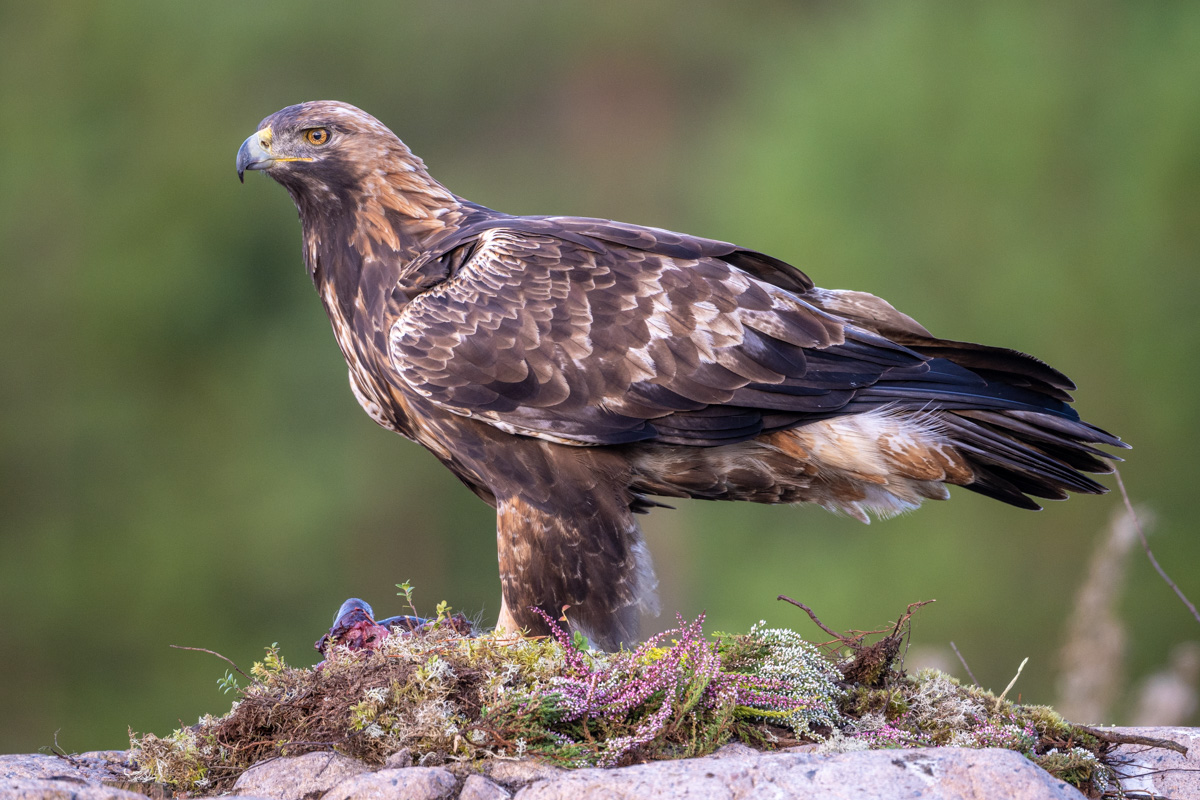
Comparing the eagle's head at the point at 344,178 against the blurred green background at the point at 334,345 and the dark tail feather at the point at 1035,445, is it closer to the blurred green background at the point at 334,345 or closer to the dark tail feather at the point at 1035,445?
the dark tail feather at the point at 1035,445

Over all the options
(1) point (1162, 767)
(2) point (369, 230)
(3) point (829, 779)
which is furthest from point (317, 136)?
(1) point (1162, 767)

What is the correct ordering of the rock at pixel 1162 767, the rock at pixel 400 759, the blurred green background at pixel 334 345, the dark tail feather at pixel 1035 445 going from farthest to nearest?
the blurred green background at pixel 334 345
the dark tail feather at pixel 1035 445
the rock at pixel 1162 767
the rock at pixel 400 759

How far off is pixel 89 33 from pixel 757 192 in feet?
32.4

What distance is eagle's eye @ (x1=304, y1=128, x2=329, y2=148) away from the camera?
6.09 metres

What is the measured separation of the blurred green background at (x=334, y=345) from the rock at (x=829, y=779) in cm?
902

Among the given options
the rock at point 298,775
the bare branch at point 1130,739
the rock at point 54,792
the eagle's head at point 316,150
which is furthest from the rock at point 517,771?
the eagle's head at point 316,150

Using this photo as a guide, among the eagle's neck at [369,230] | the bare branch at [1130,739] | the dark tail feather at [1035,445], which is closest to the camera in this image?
the bare branch at [1130,739]

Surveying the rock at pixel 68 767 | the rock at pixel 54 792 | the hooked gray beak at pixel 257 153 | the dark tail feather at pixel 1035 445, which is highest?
the hooked gray beak at pixel 257 153

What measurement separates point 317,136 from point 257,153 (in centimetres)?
29

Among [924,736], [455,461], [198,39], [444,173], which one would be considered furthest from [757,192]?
[924,736]

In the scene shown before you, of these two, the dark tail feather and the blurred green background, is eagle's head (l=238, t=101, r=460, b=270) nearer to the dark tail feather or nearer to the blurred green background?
the dark tail feather

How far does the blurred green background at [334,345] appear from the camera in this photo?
44.1 feet

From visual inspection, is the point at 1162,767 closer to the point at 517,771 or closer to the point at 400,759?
the point at 517,771

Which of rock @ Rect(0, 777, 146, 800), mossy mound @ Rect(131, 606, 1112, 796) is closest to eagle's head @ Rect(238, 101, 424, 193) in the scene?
mossy mound @ Rect(131, 606, 1112, 796)
